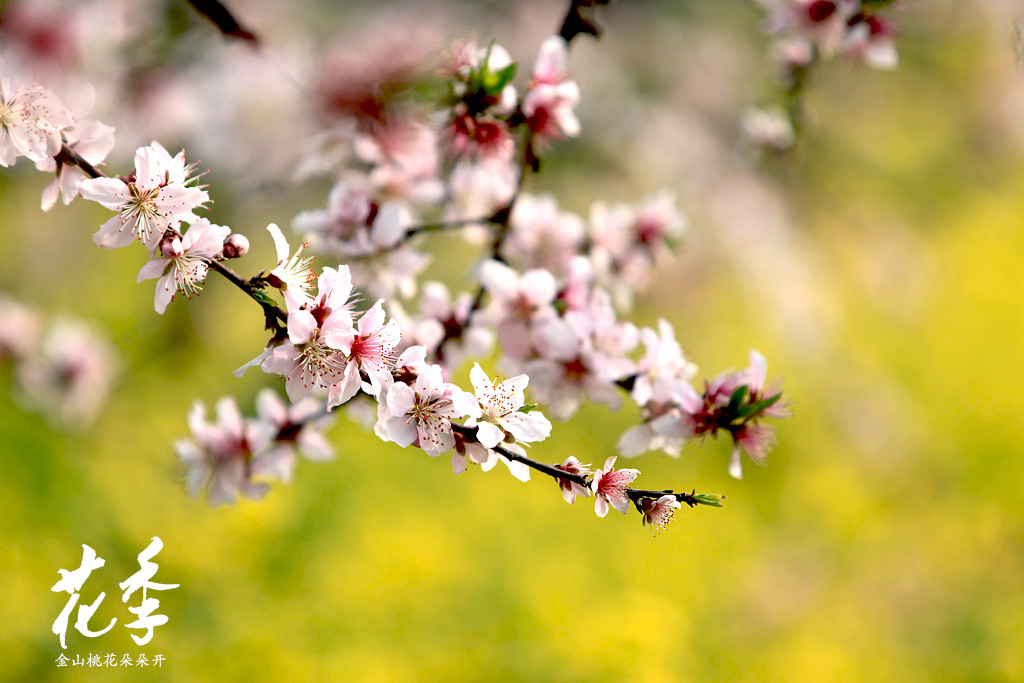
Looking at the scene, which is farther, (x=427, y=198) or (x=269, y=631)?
(x=269, y=631)

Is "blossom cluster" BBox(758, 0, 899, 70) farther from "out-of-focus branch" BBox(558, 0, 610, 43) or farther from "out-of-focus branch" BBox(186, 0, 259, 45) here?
"out-of-focus branch" BBox(186, 0, 259, 45)

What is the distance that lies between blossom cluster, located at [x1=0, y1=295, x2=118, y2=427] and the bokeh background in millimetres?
192

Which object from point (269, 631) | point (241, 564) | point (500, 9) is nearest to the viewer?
point (269, 631)

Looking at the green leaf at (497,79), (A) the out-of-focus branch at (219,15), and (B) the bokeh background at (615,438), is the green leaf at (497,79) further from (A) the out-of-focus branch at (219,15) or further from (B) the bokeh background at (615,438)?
(B) the bokeh background at (615,438)

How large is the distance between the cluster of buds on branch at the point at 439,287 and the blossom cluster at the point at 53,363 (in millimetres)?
1202

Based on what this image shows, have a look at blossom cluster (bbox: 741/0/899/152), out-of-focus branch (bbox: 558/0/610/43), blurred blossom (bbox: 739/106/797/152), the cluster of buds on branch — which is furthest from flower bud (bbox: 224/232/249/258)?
blurred blossom (bbox: 739/106/797/152)

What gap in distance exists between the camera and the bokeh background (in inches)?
63.3

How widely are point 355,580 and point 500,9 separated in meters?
2.32

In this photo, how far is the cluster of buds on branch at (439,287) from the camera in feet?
1.71

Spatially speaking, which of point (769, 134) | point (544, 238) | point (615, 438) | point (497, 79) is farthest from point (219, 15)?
point (615, 438)

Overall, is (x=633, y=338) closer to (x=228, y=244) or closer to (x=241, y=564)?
(x=228, y=244)

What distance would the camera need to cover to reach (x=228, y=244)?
0.53 m

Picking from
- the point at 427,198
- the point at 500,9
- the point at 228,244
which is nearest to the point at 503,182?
the point at 427,198

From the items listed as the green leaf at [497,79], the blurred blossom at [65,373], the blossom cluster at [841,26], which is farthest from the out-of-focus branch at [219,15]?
the blurred blossom at [65,373]
